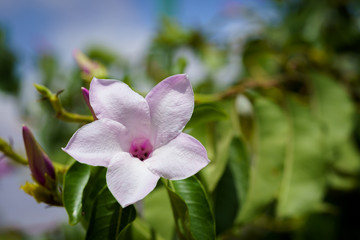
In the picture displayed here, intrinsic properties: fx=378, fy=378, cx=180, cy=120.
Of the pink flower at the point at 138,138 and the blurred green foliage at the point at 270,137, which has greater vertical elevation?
the pink flower at the point at 138,138

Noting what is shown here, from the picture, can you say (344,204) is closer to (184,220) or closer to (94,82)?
(184,220)

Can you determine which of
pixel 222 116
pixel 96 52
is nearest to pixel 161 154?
pixel 222 116

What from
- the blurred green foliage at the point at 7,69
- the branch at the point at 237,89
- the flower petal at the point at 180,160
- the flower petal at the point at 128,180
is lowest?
the blurred green foliage at the point at 7,69

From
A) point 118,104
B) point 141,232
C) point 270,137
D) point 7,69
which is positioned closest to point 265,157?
point 270,137

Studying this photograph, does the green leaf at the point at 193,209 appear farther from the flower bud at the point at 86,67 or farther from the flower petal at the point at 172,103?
the flower bud at the point at 86,67

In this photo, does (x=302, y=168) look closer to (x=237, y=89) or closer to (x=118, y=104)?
(x=237, y=89)

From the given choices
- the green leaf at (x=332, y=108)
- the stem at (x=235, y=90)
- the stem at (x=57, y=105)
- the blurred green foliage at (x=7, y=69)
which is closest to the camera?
the stem at (x=57, y=105)

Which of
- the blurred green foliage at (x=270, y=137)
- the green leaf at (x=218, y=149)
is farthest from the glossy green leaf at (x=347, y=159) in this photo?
the green leaf at (x=218, y=149)

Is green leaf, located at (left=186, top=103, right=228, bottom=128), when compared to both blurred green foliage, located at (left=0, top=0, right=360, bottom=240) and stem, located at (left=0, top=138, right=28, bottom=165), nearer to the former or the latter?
blurred green foliage, located at (left=0, top=0, right=360, bottom=240)
